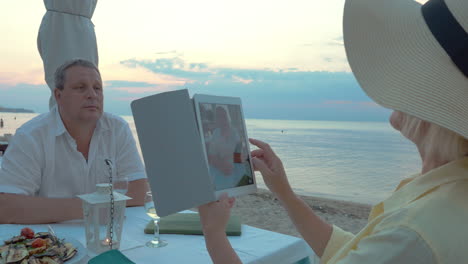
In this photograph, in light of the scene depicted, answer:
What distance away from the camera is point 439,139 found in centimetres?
79

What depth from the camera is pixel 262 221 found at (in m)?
6.51

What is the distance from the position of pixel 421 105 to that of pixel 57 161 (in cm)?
201

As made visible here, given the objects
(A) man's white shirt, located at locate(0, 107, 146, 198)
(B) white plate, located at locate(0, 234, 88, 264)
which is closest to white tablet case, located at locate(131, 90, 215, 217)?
(B) white plate, located at locate(0, 234, 88, 264)

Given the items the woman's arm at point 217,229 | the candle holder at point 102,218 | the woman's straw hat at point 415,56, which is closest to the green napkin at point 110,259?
the candle holder at point 102,218

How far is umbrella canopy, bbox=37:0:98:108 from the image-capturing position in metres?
2.76

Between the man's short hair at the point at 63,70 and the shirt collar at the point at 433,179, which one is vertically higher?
the man's short hair at the point at 63,70

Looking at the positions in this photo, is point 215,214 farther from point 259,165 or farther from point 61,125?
point 61,125

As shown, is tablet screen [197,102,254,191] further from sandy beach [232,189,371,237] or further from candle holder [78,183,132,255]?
sandy beach [232,189,371,237]

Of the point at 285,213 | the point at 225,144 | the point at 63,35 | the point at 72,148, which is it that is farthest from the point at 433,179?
the point at 285,213

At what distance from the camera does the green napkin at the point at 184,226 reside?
1.63 m

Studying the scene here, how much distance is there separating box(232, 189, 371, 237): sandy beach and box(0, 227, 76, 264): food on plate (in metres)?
4.79

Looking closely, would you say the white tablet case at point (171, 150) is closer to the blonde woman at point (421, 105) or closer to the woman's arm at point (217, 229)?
the woman's arm at point (217, 229)

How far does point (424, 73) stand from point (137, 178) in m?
1.82

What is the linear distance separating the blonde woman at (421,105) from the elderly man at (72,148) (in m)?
1.53
